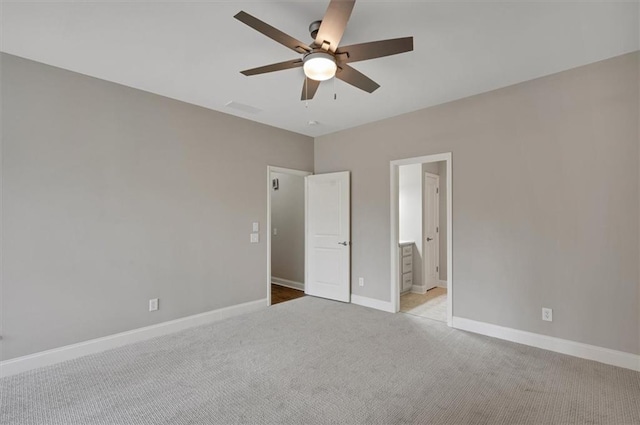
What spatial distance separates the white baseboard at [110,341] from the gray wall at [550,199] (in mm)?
2988

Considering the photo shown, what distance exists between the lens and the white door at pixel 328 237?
15.7 ft

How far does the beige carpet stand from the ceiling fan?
3.30 meters

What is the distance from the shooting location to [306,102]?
3.75 meters

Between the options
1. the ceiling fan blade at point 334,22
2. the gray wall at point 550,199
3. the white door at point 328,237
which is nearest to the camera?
the ceiling fan blade at point 334,22

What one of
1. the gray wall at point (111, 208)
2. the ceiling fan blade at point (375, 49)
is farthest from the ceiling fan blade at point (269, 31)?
the gray wall at point (111, 208)

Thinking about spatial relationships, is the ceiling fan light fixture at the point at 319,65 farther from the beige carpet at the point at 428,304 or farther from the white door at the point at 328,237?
the beige carpet at the point at 428,304

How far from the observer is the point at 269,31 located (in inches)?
69.9

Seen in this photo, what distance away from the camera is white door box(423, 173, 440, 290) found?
547cm

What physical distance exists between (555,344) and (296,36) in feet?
12.2

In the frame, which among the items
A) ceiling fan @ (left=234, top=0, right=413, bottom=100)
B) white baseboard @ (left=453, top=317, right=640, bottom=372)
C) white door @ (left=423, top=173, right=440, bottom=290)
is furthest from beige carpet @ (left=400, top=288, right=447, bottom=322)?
ceiling fan @ (left=234, top=0, right=413, bottom=100)

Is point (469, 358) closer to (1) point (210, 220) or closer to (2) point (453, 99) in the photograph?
(2) point (453, 99)

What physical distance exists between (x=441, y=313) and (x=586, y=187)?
229cm

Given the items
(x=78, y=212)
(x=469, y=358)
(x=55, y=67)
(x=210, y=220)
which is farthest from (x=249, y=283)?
(x=55, y=67)

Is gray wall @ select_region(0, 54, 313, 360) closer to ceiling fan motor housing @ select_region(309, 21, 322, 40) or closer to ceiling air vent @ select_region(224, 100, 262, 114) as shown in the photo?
ceiling air vent @ select_region(224, 100, 262, 114)
